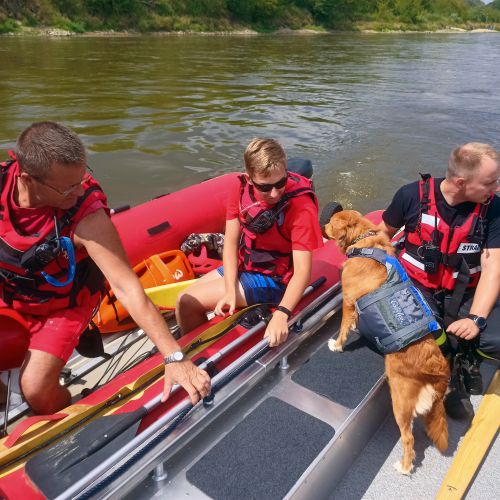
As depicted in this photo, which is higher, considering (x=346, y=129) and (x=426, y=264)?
(x=426, y=264)

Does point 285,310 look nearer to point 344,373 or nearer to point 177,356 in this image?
point 344,373

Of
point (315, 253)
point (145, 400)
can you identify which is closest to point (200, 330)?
point (145, 400)

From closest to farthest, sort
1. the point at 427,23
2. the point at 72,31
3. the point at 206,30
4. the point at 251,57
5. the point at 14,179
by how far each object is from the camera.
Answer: the point at 14,179
the point at 251,57
the point at 72,31
the point at 206,30
the point at 427,23

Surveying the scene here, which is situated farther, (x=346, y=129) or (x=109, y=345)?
(x=346, y=129)

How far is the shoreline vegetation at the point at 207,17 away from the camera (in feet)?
91.2

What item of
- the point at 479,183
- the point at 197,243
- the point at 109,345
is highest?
the point at 479,183

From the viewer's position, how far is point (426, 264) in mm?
2262

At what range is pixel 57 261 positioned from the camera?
75.9 inches

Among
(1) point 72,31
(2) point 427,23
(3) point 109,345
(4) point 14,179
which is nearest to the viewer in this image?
(4) point 14,179

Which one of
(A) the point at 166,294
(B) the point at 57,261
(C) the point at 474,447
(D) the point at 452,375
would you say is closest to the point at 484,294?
(D) the point at 452,375

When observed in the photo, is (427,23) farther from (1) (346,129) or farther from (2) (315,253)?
(2) (315,253)

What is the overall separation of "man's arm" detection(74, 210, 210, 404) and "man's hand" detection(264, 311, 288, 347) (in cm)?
38

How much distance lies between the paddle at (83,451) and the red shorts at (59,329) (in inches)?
19.3

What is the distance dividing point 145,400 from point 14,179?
106 centimetres
